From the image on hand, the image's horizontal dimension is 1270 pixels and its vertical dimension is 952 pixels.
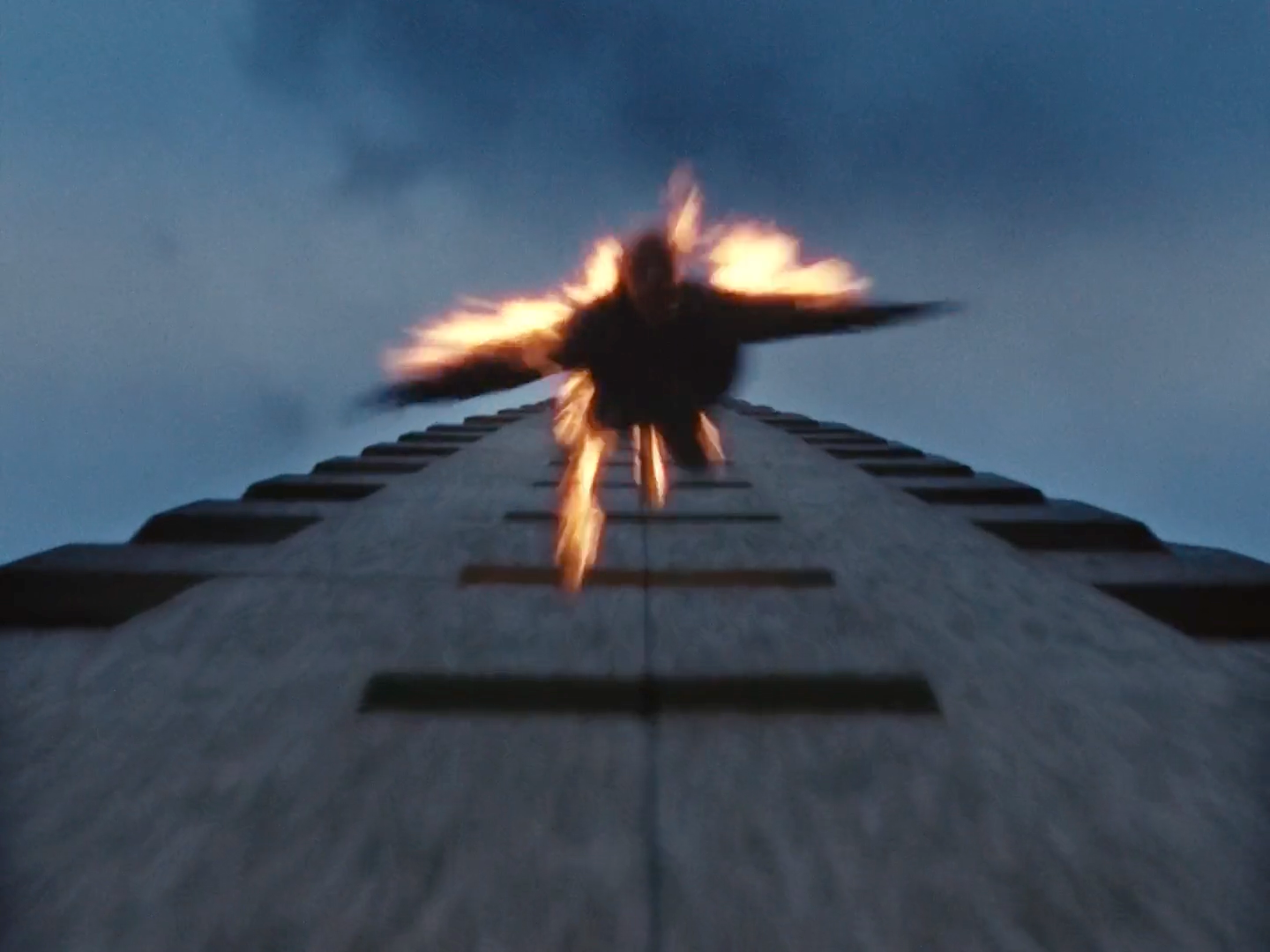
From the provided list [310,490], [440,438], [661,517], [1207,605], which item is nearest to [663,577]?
[661,517]

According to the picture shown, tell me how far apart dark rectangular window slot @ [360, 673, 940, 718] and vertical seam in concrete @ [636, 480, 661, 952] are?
0.02 meters

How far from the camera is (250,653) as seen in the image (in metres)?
3.74

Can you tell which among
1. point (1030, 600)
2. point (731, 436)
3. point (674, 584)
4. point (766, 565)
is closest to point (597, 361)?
point (674, 584)

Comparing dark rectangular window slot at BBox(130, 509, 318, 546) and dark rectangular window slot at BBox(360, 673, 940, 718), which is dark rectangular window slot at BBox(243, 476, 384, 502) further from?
dark rectangular window slot at BBox(360, 673, 940, 718)

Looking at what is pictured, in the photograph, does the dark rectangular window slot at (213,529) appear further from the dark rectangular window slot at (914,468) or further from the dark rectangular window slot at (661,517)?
the dark rectangular window slot at (914,468)

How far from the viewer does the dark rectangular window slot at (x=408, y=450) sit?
8.79 meters

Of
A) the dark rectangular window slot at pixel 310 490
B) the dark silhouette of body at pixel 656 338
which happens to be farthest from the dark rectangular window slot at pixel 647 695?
the dark rectangular window slot at pixel 310 490

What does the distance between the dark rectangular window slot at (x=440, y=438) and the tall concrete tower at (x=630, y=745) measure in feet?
14.4

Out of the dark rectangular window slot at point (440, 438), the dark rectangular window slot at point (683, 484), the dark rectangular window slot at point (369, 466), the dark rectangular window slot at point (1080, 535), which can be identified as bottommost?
the dark rectangular window slot at point (1080, 535)

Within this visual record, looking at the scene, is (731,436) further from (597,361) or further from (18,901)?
(18,901)

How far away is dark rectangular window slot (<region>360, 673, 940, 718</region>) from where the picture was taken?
3.34 m

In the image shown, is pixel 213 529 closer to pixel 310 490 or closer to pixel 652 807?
pixel 310 490

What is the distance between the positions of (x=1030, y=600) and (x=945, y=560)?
72 centimetres

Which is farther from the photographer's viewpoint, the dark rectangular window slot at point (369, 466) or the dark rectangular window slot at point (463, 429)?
the dark rectangular window slot at point (463, 429)
